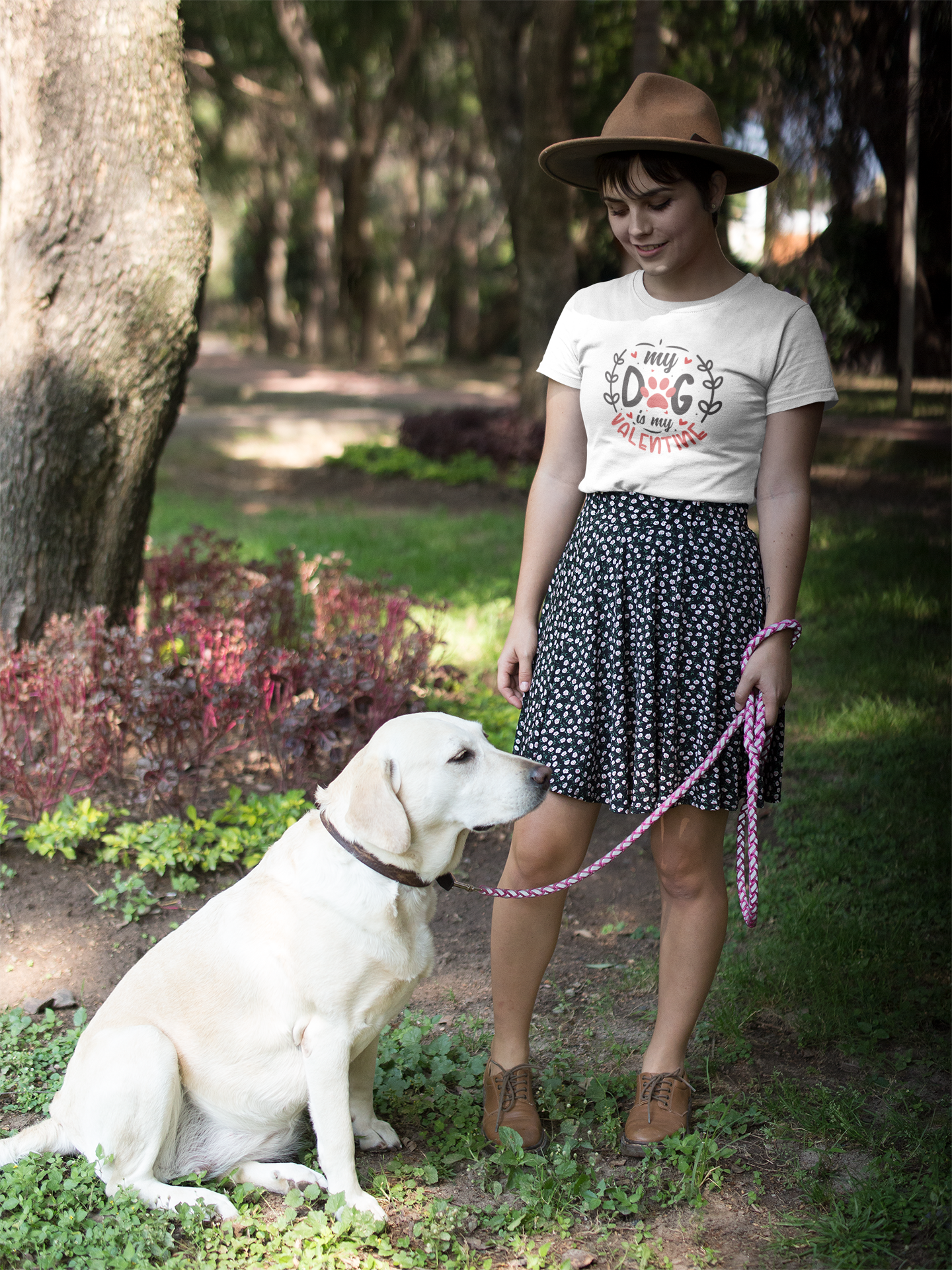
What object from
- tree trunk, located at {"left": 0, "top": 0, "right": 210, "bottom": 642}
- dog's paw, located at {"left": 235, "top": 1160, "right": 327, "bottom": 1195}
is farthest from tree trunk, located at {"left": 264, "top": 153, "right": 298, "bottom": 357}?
dog's paw, located at {"left": 235, "top": 1160, "right": 327, "bottom": 1195}

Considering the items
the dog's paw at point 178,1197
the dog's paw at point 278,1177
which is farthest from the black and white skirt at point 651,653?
the dog's paw at point 178,1197

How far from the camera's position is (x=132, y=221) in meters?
4.51

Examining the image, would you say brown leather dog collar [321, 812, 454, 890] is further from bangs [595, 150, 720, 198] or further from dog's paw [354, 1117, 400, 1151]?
bangs [595, 150, 720, 198]

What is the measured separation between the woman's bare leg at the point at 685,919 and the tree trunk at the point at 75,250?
9.81ft

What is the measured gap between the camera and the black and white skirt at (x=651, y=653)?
2.49 meters

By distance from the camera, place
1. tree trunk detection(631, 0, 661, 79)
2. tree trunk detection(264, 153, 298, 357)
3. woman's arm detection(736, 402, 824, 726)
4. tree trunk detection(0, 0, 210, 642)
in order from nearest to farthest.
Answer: woman's arm detection(736, 402, 824, 726)
tree trunk detection(0, 0, 210, 642)
tree trunk detection(631, 0, 661, 79)
tree trunk detection(264, 153, 298, 357)

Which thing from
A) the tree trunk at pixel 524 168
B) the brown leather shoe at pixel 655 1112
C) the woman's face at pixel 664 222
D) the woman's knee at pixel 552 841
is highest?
the tree trunk at pixel 524 168

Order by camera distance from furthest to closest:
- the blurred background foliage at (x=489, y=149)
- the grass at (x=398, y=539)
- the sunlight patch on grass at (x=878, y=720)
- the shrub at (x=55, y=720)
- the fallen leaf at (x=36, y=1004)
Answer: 1. the grass at (x=398, y=539)
2. the blurred background foliage at (x=489, y=149)
3. the sunlight patch on grass at (x=878, y=720)
4. the shrub at (x=55, y=720)
5. the fallen leaf at (x=36, y=1004)

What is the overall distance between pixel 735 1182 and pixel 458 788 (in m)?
1.21

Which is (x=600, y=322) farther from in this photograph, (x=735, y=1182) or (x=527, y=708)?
(x=735, y=1182)

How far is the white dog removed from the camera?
237cm

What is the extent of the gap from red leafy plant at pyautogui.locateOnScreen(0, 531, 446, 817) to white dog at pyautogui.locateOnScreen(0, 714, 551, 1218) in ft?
5.52

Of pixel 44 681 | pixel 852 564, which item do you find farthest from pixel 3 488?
pixel 852 564

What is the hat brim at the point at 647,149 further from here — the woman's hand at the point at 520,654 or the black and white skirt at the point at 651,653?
the woman's hand at the point at 520,654
